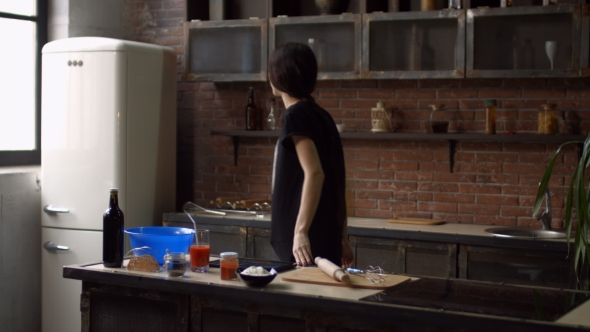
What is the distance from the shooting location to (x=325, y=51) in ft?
14.9

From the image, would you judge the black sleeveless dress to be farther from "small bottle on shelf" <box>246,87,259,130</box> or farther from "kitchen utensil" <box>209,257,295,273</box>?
"small bottle on shelf" <box>246,87,259,130</box>

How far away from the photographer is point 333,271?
8.23 ft

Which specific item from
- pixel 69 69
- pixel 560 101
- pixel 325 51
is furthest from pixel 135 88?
pixel 560 101

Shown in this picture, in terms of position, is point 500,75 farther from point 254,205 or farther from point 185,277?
point 185,277

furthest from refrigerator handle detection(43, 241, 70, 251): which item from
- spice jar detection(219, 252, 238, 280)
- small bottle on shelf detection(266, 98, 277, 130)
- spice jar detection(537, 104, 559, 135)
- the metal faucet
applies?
spice jar detection(537, 104, 559, 135)

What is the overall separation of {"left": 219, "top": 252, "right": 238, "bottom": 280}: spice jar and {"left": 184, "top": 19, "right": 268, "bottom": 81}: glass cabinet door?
7.31ft

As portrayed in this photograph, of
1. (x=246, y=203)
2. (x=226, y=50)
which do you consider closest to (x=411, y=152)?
(x=246, y=203)

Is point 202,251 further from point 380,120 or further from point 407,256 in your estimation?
point 380,120

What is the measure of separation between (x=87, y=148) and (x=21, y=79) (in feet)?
2.39

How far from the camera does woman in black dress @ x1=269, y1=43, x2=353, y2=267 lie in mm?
2859

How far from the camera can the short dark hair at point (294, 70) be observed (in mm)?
2941

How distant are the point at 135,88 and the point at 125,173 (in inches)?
20.1

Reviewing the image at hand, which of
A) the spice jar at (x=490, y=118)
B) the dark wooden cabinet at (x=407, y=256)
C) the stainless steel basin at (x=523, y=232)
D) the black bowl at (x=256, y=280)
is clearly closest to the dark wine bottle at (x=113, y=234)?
the black bowl at (x=256, y=280)

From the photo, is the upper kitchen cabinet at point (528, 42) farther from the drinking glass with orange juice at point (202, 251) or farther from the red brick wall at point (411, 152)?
the drinking glass with orange juice at point (202, 251)
